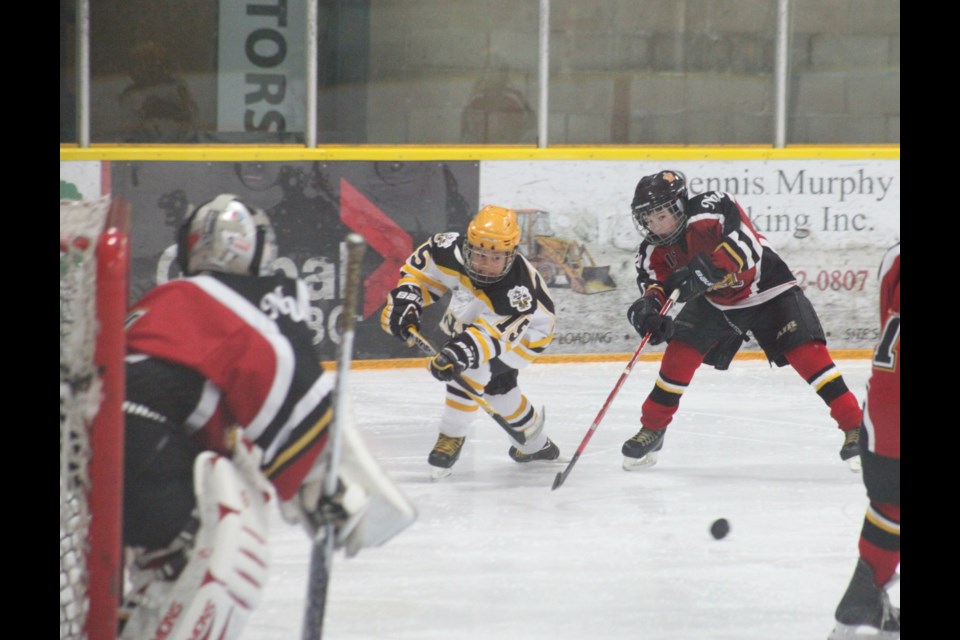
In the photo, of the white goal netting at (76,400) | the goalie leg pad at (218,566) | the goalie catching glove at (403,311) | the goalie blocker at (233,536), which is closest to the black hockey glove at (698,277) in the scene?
the goalie catching glove at (403,311)

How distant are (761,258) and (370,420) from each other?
148 cm

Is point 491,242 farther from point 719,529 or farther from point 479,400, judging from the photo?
point 719,529

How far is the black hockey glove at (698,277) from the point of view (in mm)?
3879

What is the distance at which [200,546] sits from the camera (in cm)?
184

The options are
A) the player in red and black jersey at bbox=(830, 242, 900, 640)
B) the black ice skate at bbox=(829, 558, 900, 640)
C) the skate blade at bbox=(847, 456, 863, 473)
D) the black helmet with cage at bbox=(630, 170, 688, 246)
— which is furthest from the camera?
the skate blade at bbox=(847, 456, 863, 473)

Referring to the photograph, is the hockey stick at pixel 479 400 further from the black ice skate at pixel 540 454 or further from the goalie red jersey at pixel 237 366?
the goalie red jersey at pixel 237 366

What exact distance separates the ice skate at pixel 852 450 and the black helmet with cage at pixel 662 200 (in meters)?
0.80

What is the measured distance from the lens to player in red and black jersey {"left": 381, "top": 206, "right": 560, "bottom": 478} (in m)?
3.76

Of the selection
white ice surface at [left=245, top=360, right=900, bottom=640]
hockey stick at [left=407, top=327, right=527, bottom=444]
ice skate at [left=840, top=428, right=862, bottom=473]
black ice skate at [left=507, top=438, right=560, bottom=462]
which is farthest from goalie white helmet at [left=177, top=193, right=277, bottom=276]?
ice skate at [left=840, top=428, right=862, bottom=473]

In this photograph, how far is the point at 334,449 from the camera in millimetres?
1825

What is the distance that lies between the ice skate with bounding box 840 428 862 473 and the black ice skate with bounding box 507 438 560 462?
2.84 feet

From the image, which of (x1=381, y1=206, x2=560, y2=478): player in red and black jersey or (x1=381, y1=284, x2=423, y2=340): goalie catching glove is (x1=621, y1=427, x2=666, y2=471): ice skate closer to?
(x1=381, y1=206, x2=560, y2=478): player in red and black jersey

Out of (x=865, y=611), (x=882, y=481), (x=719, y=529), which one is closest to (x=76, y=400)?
(x=882, y=481)
